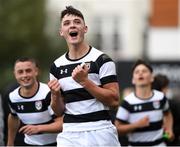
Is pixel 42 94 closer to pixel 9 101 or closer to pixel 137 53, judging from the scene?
pixel 9 101

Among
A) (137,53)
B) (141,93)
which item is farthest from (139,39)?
(141,93)

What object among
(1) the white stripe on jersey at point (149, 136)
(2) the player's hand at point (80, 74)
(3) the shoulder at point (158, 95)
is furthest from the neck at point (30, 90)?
(2) the player's hand at point (80, 74)

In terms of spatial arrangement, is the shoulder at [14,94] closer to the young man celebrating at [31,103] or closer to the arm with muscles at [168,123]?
the young man celebrating at [31,103]

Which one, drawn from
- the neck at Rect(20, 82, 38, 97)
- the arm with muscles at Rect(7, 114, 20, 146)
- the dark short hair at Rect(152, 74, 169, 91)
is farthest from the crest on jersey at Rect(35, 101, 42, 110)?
the dark short hair at Rect(152, 74, 169, 91)

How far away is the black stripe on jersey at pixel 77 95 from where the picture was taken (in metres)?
8.32

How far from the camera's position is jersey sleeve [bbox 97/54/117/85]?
8.37 metres

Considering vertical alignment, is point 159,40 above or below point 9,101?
below

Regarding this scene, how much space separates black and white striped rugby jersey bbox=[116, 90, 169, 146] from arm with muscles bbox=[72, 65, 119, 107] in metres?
2.85

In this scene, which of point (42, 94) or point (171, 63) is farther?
point (171, 63)

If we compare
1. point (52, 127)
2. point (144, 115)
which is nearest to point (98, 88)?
point (52, 127)

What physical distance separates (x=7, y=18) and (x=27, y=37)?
4.44 feet

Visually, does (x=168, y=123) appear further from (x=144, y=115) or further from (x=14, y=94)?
(x=14, y=94)

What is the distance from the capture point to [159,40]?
4775cm

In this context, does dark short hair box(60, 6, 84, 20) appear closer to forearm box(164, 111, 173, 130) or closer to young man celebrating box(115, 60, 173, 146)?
young man celebrating box(115, 60, 173, 146)
